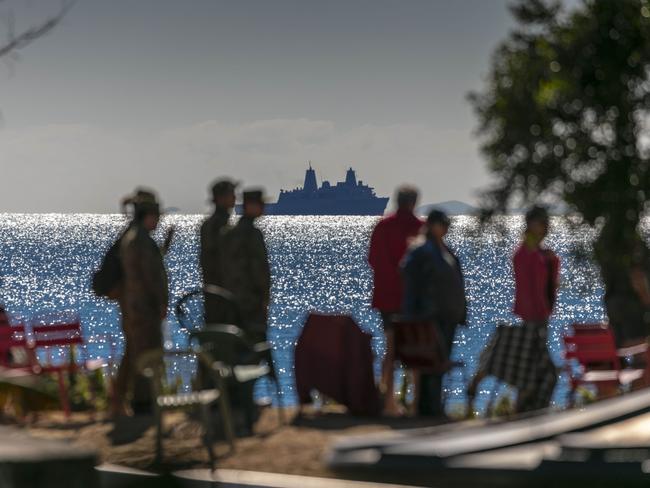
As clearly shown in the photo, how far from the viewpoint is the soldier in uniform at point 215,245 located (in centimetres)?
1115

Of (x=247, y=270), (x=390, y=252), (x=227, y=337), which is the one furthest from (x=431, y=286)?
(x=227, y=337)

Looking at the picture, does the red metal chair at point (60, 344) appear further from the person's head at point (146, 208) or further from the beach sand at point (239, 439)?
the person's head at point (146, 208)

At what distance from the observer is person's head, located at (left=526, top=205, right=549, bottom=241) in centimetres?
1060

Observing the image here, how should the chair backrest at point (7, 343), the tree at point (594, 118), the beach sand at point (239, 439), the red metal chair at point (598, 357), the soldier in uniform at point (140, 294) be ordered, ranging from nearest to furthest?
the beach sand at point (239, 439)
the soldier in uniform at point (140, 294)
the red metal chair at point (598, 357)
the chair backrest at point (7, 343)
the tree at point (594, 118)

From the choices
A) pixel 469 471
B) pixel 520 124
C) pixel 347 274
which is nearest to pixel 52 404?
pixel 469 471

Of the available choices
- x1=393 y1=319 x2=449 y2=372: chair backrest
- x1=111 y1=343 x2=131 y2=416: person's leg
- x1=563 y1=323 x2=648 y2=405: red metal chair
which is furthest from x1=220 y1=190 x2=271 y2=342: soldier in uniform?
x1=563 y1=323 x2=648 y2=405: red metal chair

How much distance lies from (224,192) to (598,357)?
3.64 metres

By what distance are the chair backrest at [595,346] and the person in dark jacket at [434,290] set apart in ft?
5.62

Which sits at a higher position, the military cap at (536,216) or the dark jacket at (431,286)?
the military cap at (536,216)

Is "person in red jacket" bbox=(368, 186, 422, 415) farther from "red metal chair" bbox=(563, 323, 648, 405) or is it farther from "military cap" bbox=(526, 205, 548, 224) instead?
"red metal chair" bbox=(563, 323, 648, 405)

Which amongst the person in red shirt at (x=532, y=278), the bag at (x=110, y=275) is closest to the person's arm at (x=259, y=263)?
the bag at (x=110, y=275)

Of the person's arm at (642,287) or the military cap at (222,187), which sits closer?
→ the military cap at (222,187)

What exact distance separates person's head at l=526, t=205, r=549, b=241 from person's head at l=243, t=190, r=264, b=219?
2111 mm

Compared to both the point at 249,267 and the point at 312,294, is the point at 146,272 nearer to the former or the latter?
the point at 249,267
